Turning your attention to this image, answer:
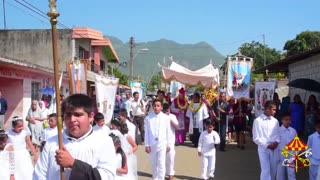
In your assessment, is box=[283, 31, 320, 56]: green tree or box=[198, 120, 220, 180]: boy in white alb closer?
box=[198, 120, 220, 180]: boy in white alb

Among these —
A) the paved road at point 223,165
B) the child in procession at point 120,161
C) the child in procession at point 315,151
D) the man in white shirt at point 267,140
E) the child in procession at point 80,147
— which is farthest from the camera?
the paved road at point 223,165

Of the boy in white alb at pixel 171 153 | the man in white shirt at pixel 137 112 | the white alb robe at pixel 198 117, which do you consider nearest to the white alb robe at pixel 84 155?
the boy in white alb at pixel 171 153

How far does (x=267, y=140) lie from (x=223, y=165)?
12.3ft

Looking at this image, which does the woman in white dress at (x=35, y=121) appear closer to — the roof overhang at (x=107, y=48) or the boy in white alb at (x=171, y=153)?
the boy in white alb at (x=171, y=153)

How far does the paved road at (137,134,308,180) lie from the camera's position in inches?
425

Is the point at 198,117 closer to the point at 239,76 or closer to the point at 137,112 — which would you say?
the point at 239,76

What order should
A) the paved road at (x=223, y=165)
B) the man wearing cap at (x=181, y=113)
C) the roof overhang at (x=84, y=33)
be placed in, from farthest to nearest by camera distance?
1. the roof overhang at (x=84, y=33)
2. the man wearing cap at (x=181, y=113)
3. the paved road at (x=223, y=165)

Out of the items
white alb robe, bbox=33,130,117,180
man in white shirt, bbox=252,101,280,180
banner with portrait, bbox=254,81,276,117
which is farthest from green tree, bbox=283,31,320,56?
white alb robe, bbox=33,130,117,180

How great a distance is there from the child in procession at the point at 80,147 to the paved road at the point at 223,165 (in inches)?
277

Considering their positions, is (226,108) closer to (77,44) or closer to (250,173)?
(250,173)

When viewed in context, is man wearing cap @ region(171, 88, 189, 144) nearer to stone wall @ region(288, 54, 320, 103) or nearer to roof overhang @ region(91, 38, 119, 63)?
stone wall @ region(288, 54, 320, 103)

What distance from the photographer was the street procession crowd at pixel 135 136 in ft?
11.6

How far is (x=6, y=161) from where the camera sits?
6859 mm

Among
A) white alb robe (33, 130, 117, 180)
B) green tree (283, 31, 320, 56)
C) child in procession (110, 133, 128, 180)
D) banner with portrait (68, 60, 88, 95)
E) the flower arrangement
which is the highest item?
green tree (283, 31, 320, 56)
